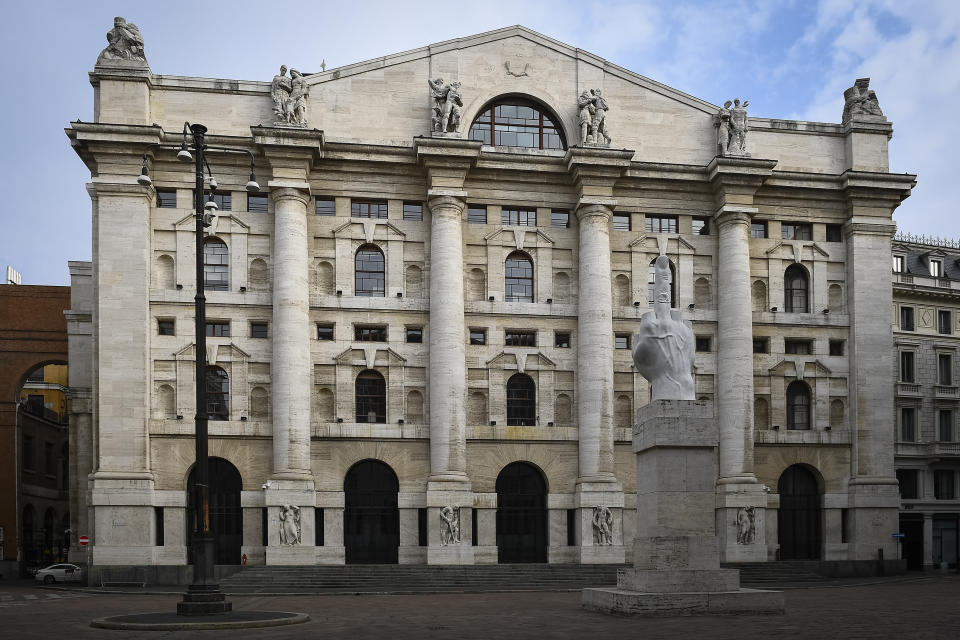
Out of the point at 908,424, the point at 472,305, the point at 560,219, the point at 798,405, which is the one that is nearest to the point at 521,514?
the point at 472,305

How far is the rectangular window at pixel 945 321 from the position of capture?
217 feet

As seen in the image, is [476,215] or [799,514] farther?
[799,514]

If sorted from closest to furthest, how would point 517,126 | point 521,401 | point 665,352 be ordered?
point 665,352
point 521,401
point 517,126

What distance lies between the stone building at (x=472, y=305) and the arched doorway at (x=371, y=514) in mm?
144

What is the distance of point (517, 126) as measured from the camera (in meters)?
53.8

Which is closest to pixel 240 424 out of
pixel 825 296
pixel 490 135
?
pixel 490 135

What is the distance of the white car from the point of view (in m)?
53.1

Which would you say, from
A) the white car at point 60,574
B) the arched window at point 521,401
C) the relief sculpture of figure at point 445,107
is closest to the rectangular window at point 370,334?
the arched window at point 521,401

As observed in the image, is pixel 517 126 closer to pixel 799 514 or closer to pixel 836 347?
pixel 836 347

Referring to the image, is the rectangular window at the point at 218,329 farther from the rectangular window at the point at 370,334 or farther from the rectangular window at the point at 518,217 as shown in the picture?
the rectangular window at the point at 518,217

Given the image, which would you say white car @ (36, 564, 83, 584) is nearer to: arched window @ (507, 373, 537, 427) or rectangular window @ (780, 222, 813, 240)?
arched window @ (507, 373, 537, 427)

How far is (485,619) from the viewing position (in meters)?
26.1

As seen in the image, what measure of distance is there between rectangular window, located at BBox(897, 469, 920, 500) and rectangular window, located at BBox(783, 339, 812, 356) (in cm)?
1432

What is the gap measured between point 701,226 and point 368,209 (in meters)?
17.6
